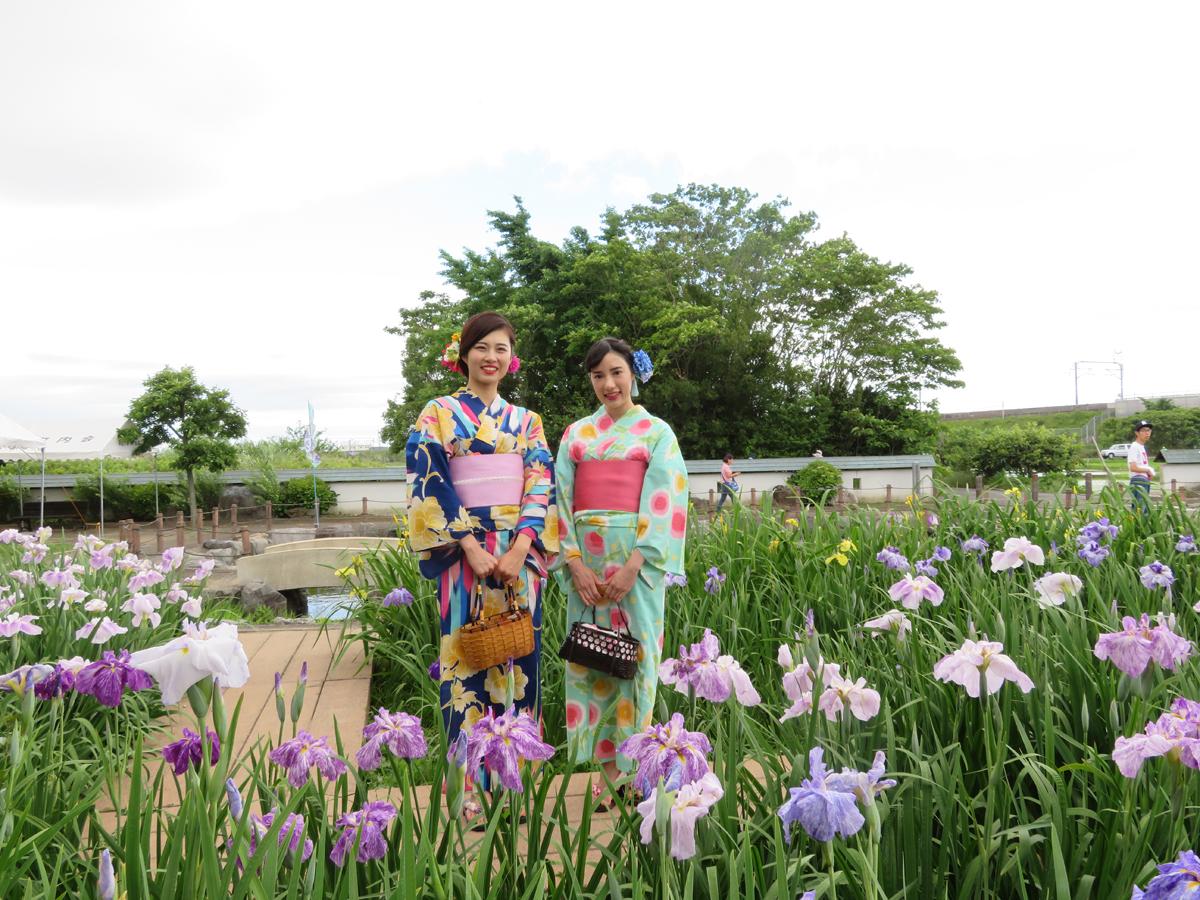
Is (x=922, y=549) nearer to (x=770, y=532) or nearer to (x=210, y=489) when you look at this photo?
(x=770, y=532)

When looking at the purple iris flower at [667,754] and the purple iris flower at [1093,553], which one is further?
the purple iris flower at [1093,553]

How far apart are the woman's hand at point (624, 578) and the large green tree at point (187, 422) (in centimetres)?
1866

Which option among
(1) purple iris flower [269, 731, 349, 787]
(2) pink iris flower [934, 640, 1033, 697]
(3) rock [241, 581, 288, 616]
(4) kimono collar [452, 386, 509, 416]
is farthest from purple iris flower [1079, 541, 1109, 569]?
(3) rock [241, 581, 288, 616]

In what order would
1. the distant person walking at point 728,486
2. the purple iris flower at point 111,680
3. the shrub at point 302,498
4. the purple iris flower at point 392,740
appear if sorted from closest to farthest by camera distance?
the purple iris flower at point 111,680 → the purple iris flower at point 392,740 → the distant person walking at point 728,486 → the shrub at point 302,498

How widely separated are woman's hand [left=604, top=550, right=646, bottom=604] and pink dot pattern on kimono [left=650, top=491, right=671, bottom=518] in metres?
0.15

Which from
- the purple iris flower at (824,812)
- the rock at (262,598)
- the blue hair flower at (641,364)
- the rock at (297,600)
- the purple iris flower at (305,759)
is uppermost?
the blue hair flower at (641,364)

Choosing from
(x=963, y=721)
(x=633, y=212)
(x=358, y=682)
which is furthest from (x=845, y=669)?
(x=633, y=212)

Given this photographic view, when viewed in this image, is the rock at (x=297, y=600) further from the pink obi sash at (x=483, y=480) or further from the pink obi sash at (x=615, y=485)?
the pink obi sash at (x=615, y=485)

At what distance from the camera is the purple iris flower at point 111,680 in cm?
119

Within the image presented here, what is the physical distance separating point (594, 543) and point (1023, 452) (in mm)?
20321

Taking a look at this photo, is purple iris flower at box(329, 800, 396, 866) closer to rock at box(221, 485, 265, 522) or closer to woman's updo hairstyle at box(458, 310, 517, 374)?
woman's updo hairstyle at box(458, 310, 517, 374)

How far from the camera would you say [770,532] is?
4285 mm

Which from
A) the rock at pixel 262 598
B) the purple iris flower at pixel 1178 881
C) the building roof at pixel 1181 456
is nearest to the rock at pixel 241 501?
the rock at pixel 262 598

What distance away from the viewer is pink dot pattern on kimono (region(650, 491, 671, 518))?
2.45m
